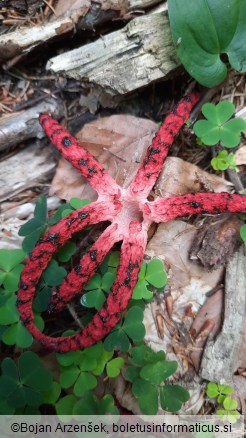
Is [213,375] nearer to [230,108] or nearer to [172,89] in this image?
A: [230,108]

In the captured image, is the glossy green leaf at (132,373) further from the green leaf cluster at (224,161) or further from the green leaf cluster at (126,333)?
the green leaf cluster at (224,161)

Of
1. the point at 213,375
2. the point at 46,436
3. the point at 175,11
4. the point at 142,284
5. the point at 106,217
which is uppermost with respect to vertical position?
the point at 175,11

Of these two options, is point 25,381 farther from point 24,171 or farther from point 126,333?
point 24,171

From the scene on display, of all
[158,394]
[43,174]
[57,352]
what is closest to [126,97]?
[43,174]

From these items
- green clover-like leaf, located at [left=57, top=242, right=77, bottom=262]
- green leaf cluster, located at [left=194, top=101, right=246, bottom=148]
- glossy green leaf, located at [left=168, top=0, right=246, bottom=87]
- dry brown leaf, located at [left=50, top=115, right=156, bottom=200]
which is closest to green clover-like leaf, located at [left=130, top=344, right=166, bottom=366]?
green clover-like leaf, located at [left=57, top=242, right=77, bottom=262]

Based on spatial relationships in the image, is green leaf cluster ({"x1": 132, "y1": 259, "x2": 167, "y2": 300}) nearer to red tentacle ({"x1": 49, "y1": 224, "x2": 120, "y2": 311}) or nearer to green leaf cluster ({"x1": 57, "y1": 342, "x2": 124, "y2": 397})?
red tentacle ({"x1": 49, "y1": 224, "x2": 120, "y2": 311})
